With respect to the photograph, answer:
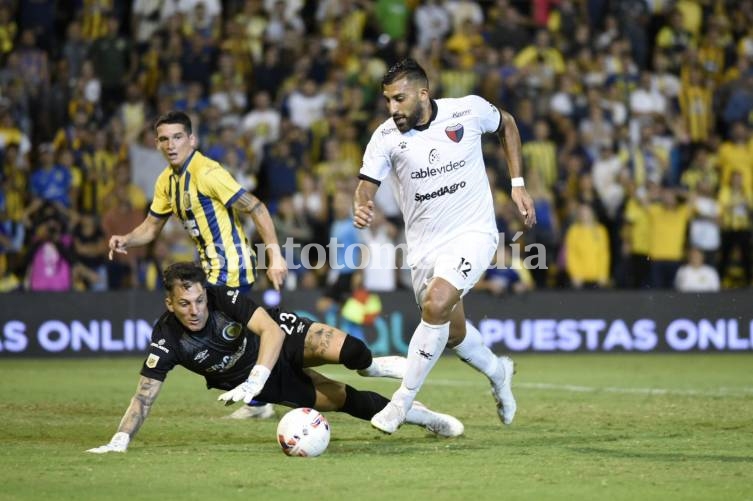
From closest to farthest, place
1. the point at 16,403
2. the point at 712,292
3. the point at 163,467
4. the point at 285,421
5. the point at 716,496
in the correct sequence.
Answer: the point at 716,496 → the point at 163,467 → the point at 285,421 → the point at 16,403 → the point at 712,292

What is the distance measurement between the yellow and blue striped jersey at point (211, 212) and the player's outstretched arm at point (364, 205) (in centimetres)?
164

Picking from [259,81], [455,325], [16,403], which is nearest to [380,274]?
[259,81]

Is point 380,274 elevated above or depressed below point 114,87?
below

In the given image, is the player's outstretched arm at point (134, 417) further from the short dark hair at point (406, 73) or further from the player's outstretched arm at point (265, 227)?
the short dark hair at point (406, 73)

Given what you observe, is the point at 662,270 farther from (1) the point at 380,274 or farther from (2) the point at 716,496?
(2) the point at 716,496

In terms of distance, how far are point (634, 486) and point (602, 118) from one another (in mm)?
13939

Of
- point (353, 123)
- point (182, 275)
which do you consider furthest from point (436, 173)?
point (353, 123)

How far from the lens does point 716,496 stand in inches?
283

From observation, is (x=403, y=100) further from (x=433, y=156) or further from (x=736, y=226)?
(x=736, y=226)

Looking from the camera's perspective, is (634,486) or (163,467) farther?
(163,467)

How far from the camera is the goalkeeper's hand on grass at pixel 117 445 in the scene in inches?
351

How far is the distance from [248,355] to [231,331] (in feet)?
0.93

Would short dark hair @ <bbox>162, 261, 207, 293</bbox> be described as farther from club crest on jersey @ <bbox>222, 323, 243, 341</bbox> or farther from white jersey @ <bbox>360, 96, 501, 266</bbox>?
white jersey @ <bbox>360, 96, 501, 266</bbox>

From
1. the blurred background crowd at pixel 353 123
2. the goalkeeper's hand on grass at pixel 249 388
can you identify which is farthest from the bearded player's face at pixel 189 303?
the blurred background crowd at pixel 353 123
